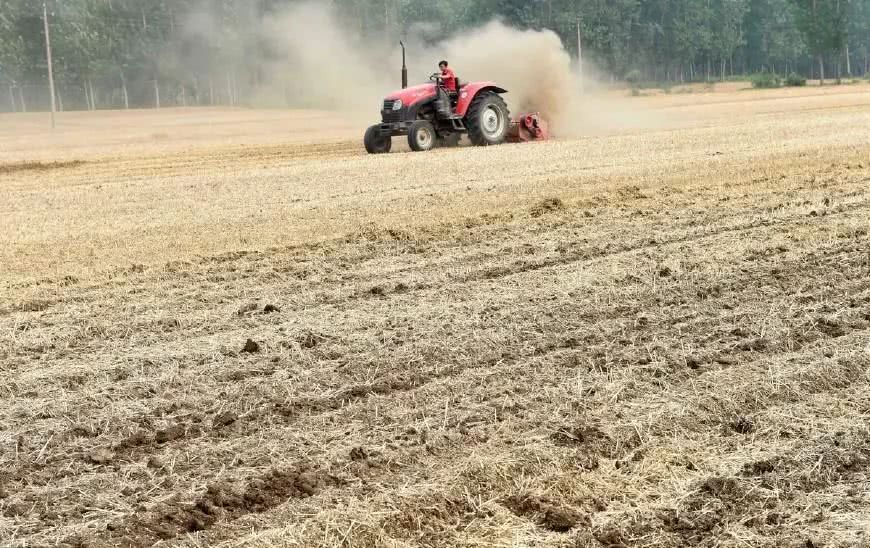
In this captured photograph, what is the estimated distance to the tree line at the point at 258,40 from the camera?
70.4m

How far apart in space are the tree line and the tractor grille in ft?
151

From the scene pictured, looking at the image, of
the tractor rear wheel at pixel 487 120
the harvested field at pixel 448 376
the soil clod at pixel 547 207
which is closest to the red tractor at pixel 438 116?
the tractor rear wheel at pixel 487 120

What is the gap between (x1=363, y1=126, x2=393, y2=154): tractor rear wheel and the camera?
64.5 ft

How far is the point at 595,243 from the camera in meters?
8.70

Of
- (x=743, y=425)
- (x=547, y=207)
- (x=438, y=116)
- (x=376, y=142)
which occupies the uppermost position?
(x=438, y=116)

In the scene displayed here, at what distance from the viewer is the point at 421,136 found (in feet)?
Answer: 63.1

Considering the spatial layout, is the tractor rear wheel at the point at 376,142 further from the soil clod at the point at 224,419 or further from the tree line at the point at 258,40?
the tree line at the point at 258,40

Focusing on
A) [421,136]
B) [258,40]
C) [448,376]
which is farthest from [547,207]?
[258,40]

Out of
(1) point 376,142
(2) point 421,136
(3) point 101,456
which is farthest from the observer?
(1) point 376,142

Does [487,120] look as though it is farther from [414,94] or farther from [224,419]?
[224,419]

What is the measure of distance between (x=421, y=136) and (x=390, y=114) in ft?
2.42

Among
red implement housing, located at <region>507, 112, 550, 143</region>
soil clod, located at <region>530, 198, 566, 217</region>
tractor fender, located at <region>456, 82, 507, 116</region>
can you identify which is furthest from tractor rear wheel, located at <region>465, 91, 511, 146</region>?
soil clod, located at <region>530, 198, 566, 217</region>

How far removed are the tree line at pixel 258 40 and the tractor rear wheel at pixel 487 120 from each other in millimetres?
45172

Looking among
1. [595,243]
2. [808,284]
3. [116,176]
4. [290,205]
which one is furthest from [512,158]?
[808,284]
